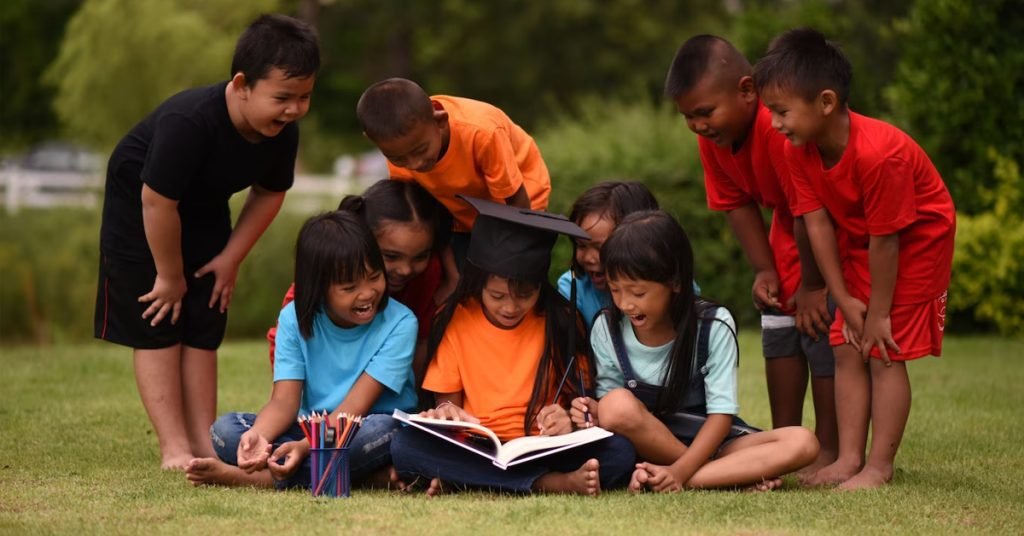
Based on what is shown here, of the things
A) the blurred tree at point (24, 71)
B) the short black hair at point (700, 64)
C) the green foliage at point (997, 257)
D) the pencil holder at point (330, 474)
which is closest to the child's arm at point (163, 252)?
the pencil holder at point (330, 474)

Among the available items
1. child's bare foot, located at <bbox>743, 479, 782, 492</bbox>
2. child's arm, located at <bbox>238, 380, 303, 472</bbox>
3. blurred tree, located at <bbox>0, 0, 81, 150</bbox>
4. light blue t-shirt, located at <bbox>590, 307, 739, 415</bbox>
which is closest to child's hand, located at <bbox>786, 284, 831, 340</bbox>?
light blue t-shirt, located at <bbox>590, 307, 739, 415</bbox>

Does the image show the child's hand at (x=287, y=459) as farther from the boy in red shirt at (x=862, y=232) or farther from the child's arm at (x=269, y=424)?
the boy in red shirt at (x=862, y=232)

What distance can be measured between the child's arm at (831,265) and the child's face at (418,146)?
1427mm

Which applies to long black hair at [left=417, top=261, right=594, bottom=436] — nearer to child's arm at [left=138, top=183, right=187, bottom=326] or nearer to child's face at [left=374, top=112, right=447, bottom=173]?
child's face at [left=374, top=112, right=447, bottom=173]

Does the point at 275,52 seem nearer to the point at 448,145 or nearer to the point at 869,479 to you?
the point at 448,145

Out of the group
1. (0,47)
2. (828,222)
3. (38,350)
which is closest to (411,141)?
(828,222)

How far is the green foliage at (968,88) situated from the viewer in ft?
32.0

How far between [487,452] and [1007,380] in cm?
442

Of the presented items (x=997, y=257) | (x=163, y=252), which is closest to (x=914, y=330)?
(x=163, y=252)

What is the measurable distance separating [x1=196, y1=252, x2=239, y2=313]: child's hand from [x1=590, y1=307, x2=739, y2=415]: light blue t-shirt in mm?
1599

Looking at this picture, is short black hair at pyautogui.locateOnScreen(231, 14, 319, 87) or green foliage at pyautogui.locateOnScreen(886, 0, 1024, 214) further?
green foliage at pyautogui.locateOnScreen(886, 0, 1024, 214)

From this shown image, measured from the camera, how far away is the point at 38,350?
31.5ft

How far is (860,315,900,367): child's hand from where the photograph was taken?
4820 mm

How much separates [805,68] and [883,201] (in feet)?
1.79
